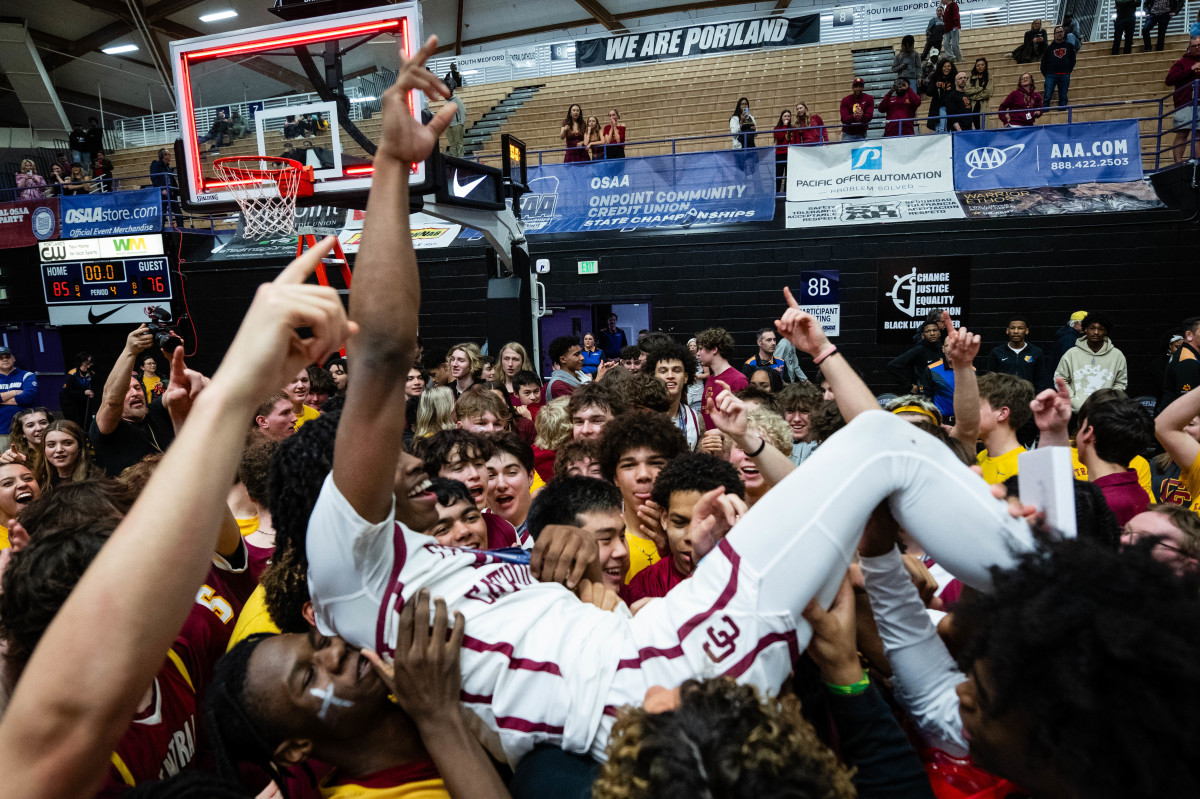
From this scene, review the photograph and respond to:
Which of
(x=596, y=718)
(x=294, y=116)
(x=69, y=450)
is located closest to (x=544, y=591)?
→ (x=596, y=718)

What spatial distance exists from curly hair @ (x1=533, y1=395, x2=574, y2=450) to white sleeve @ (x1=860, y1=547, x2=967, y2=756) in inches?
135

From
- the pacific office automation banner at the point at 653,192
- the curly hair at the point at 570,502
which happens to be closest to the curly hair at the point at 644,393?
the curly hair at the point at 570,502

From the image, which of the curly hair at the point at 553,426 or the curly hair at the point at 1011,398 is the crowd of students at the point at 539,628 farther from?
the curly hair at the point at 553,426

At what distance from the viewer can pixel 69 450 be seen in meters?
4.61

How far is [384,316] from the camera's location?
1.69 m

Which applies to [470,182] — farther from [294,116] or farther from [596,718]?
[596,718]

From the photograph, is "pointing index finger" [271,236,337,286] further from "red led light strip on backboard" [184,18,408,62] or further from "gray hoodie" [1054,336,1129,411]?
"gray hoodie" [1054,336,1129,411]

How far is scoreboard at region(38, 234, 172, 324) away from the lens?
13797mm

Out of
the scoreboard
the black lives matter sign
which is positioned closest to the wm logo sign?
the scoreboard

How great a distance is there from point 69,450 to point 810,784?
16.5 ft

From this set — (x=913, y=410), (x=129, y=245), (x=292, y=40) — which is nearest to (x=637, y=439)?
(x=913, y=410)

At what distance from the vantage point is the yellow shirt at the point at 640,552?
335 centimetres

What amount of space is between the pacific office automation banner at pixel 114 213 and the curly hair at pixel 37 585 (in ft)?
45.9

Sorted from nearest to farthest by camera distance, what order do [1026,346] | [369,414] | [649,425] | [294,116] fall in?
1. [369,414]
2. [649,425]
3. [294,116]
4. [1026,346]
